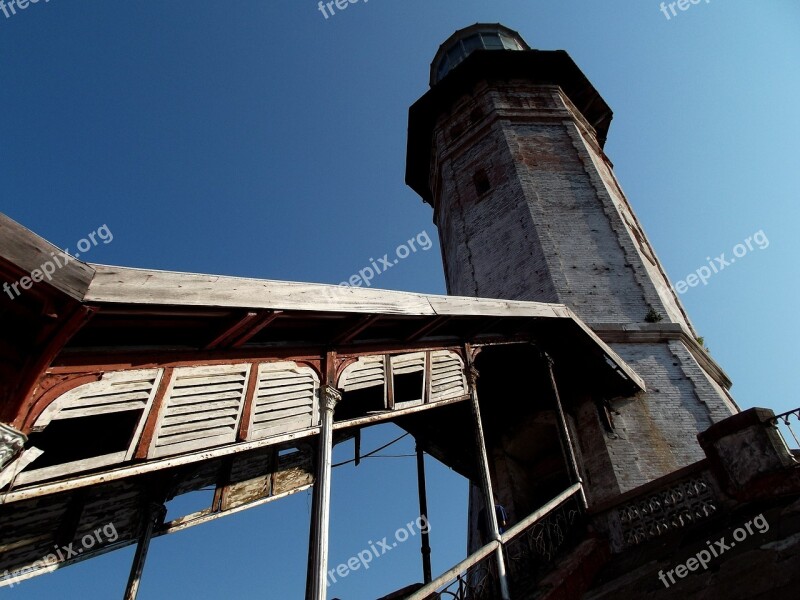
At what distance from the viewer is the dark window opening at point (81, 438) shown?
495 cm

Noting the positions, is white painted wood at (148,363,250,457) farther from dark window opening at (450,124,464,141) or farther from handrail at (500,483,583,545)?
dark window opening at (450,124,464,141)

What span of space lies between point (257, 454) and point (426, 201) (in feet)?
43.5

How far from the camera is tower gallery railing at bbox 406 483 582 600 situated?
4.22m

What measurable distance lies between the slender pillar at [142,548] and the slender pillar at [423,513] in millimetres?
3574

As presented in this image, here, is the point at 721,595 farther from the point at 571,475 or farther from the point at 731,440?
the point at 571,475

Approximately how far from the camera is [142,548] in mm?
5777

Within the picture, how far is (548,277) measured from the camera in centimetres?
1083

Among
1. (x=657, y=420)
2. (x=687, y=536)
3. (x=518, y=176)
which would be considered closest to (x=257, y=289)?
(x=687, y=536)

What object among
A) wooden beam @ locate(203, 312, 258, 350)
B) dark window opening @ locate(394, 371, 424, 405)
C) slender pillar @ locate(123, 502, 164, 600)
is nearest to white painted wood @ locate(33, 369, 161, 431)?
wooden beam @ locate(203, 312, 258, 350)

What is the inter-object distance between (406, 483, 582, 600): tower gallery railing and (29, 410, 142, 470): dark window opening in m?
3.38

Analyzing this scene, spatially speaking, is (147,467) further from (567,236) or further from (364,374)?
(567,236)

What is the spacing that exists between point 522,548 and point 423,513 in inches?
68.5

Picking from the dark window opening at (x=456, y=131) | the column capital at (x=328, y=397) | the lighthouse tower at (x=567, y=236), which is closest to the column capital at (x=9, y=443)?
the column capital at (x=328, y=397)

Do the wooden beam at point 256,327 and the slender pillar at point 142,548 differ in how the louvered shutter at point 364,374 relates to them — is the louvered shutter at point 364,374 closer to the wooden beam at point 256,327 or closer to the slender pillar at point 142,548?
the wooden beam at point 256,327
